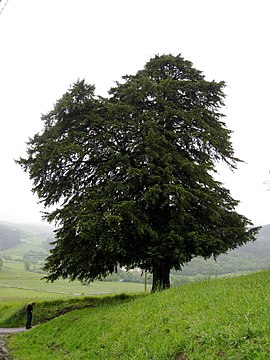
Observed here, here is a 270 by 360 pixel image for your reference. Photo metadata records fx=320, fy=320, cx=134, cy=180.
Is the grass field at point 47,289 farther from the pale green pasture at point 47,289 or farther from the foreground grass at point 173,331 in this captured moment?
the foreground grass at point 173,331

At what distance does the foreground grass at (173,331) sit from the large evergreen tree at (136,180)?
10.4 feet

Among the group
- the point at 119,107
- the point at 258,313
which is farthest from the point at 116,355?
the point at 119,107

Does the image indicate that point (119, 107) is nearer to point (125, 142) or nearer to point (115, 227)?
point (125, 142)

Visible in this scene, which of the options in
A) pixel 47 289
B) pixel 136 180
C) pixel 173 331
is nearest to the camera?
pixel 173 331

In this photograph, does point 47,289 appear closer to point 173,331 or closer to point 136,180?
point 136,180

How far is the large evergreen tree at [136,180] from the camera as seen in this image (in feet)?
50.4

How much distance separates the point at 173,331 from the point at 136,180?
9.56 meters

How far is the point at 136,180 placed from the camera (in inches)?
655

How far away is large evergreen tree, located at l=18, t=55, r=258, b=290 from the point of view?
15.4m

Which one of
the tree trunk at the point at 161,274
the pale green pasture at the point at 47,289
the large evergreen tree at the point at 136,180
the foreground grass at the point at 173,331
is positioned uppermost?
the large evergreen tree at the point at 136,180

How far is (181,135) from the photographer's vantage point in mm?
17938

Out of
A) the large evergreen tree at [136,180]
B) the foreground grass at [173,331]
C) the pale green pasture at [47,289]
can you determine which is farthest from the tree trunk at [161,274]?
the pale green pasture at [47,289]

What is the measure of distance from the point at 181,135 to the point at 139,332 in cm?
1147

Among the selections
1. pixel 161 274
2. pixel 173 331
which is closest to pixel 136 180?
pixel 161 274
